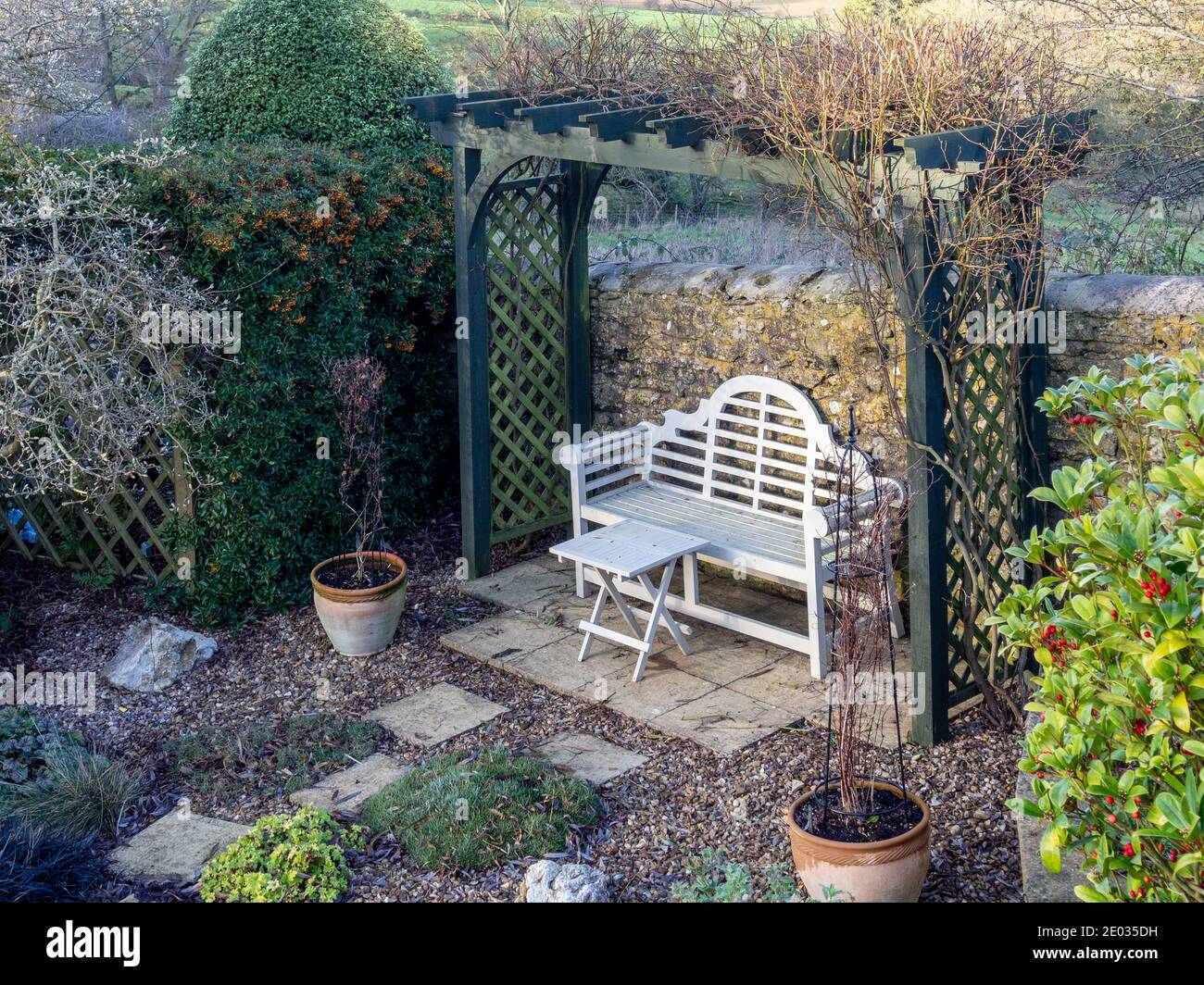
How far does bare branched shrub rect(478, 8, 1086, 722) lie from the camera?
4.27m

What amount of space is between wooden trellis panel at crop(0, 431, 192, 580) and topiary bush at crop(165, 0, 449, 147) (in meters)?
2.19

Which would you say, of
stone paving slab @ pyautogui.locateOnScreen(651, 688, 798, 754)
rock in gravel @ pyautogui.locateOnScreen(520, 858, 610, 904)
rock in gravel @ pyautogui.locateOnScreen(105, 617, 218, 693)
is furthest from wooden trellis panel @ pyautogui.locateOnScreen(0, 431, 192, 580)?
rock in gravel @ pyautogui.locateOnScreen(520, 858, 610, 904)

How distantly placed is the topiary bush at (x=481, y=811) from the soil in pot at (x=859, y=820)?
90cm

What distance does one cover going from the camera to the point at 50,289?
519 centimetres

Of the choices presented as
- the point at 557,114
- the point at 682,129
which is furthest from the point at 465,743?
the point at 557,114

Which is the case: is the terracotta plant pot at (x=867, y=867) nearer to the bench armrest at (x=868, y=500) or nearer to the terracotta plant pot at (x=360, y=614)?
the bench armrest at (x=868, y=500)

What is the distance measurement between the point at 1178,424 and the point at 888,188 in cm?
223

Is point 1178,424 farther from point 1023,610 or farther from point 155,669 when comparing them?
point 155,669

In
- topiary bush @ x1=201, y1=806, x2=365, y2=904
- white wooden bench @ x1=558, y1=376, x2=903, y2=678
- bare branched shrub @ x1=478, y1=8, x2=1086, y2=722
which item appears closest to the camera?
topiary bush @ x1=201, y1=806, x2=365, y2=904

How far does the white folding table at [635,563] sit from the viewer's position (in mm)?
5359

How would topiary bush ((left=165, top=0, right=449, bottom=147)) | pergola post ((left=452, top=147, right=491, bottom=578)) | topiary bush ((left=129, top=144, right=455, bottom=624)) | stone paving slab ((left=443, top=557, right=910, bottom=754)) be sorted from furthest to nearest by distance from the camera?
topiary bush ((left=165, top=0, right=449, bottom=147)), pergola post ((left=452, top=147, right=491, bottom=578)), topiary bush ((left=129, top=144, right=455, bottom=624)), stone paving slab ((left=443, top=557, right=910, bottom=754))

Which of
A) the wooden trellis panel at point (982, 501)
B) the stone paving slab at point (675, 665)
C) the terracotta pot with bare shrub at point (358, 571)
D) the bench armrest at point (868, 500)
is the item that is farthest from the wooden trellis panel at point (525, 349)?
the wooden trellis panel at point (982, 501)

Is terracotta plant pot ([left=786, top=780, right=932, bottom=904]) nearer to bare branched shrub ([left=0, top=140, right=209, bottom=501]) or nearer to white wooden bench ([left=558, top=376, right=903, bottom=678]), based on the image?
white wooden bench ([left=558, top=376, right=903, bottom=678])
